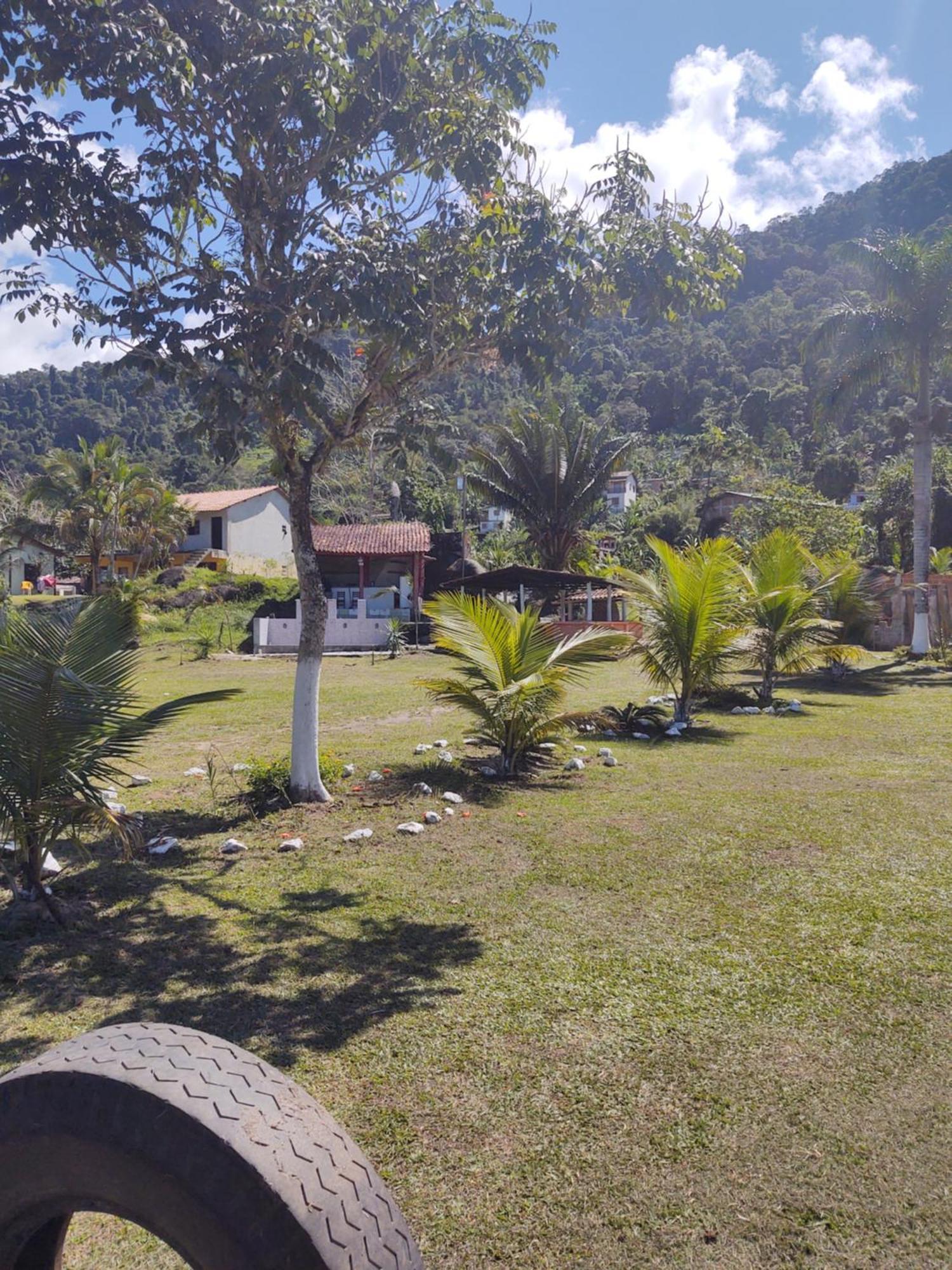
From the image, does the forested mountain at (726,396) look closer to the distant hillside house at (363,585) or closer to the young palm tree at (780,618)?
the distant hillside house at (363,585)

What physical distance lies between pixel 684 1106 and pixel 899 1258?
2.58 feet

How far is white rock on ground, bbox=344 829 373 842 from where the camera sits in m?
6.16

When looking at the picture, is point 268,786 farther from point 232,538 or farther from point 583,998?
point 232,538

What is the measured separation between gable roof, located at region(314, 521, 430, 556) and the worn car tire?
27473 millimetres

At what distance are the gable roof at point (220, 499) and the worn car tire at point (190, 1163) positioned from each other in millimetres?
40156

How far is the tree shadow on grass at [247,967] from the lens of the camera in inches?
141

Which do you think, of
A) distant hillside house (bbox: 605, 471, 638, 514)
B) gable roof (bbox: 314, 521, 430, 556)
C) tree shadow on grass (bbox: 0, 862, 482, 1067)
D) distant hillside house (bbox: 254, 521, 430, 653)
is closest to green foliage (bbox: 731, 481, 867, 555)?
gable roof (bbox: 314, 521, 430, 556)

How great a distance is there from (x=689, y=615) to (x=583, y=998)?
24.5 feet

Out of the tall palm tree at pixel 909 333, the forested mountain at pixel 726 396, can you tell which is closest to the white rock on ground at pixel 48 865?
the tall palm tree at pixel 909 333

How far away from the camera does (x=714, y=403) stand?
86.5 meters

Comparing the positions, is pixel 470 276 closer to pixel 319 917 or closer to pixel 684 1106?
pixel 319 917

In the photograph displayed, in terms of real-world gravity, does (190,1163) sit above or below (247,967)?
above

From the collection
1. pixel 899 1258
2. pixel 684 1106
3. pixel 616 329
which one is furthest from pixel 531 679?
pixel 616 329

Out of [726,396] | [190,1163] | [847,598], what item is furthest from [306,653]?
[726,396]
